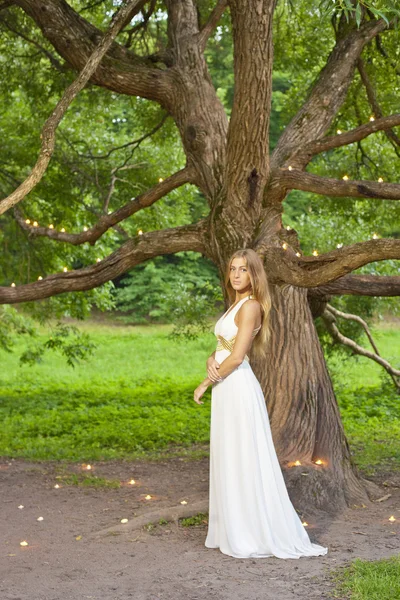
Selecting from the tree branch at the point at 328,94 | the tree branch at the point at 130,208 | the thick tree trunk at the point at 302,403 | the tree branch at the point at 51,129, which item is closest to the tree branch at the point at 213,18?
the tree branch at the point at 328,94

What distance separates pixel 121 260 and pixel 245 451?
3.28 metres

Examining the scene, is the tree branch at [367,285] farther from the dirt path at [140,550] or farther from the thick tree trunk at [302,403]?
the dirt path at [140,550]

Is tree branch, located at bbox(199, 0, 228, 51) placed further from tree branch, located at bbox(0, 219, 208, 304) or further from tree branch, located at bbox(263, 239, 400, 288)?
tree branch, located at bbox(263, 239, 400, 288)

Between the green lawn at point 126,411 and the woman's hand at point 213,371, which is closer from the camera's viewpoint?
the woman's hand at point 213,371

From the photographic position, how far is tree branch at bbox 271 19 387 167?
9156mm

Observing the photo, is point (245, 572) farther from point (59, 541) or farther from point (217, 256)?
point (217, 256)

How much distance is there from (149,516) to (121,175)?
8376 mm

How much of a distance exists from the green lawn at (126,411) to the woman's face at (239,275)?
404 centimetres

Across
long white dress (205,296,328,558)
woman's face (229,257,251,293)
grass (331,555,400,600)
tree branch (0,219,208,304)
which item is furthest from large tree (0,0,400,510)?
grass (331,555,400,600)

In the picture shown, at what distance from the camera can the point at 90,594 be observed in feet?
18.3

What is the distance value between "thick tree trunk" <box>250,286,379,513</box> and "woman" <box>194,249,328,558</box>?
158 cm

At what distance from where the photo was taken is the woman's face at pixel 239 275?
6.43 metres

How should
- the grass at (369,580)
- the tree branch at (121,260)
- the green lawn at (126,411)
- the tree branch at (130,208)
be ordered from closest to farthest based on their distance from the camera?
the grass at (369,580)
the tree branch at (121,260)
the tree branch at (130,208)
the green lawn at (126,411)

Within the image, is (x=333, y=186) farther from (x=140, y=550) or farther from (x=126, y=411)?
(x=126, y=411)
